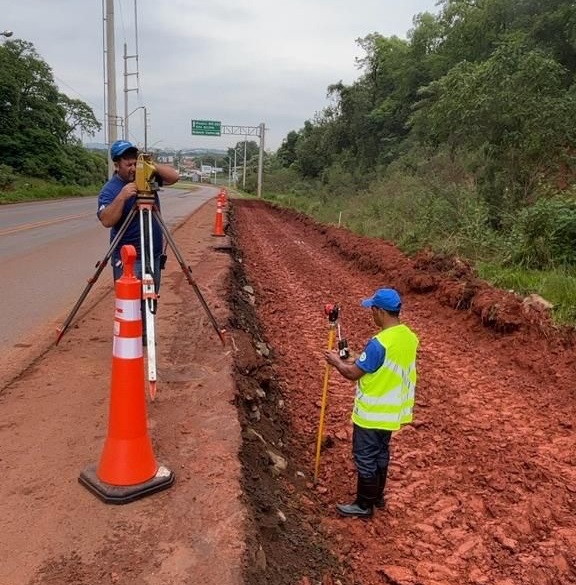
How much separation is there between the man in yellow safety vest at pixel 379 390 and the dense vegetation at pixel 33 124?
122ft

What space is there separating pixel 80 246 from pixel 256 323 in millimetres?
6395

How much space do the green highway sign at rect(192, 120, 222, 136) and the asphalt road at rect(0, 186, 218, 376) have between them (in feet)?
103

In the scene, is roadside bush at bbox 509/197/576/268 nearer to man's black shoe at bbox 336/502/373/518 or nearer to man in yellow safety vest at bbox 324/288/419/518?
man in yellow safety vest at bbox 324/288/419/518

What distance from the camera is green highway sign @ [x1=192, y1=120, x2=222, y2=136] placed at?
4550 cm

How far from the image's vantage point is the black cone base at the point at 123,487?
272 centimetres

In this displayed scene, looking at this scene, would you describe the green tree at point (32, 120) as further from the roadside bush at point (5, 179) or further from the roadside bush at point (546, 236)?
the roadside bush at point (546, 236)

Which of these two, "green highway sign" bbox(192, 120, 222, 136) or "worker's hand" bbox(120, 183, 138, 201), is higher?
"green highway sign" bbox(192, 120, 222, 136)

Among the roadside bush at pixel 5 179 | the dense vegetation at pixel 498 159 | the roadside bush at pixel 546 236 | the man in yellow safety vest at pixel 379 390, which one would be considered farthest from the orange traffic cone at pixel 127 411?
the roadside bush at pixel 5 179

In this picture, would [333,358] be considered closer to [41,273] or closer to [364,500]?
[364,500]

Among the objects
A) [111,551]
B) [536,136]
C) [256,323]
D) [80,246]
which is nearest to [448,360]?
[256,323]

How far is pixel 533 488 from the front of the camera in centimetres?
370

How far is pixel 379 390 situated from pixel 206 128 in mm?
45619

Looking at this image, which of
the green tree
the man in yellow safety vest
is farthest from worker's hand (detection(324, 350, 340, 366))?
the green tree

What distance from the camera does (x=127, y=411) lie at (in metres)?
2.79
